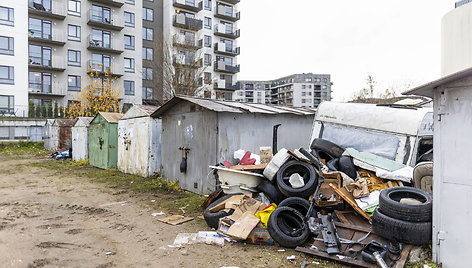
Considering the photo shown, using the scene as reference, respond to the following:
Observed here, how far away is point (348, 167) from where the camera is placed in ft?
22.6

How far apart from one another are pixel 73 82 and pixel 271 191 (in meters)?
31.5

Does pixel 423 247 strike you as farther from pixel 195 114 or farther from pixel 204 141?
pixel 195 114

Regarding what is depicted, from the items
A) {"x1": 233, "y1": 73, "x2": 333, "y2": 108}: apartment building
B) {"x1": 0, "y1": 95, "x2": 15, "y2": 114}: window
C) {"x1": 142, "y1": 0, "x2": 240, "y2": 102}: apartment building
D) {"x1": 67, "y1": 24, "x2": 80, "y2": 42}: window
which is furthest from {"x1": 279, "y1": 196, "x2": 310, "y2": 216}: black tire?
{"x1": 233, "y1": 73, "x2": 333, "y2": 108}: apartment building

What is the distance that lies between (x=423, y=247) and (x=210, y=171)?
17.5ft

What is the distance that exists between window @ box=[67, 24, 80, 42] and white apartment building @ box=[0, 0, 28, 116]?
3930 mm

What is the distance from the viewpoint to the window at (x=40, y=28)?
96.0ft

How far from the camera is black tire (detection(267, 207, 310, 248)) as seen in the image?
15.9ft

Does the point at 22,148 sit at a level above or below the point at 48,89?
below

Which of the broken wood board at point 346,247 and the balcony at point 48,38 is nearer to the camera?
the broken wood board at point 346,247

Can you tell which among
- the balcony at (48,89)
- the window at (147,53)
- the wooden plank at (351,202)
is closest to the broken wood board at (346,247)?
the wooden plank at (351,202)

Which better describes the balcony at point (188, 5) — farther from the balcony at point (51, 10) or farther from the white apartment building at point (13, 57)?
the white apartment building at point (13, 57)

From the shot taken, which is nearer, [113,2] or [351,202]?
[351,202]

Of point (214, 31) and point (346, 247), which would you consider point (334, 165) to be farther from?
point (214, 31)

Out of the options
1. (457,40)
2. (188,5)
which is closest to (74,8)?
(188,5)
